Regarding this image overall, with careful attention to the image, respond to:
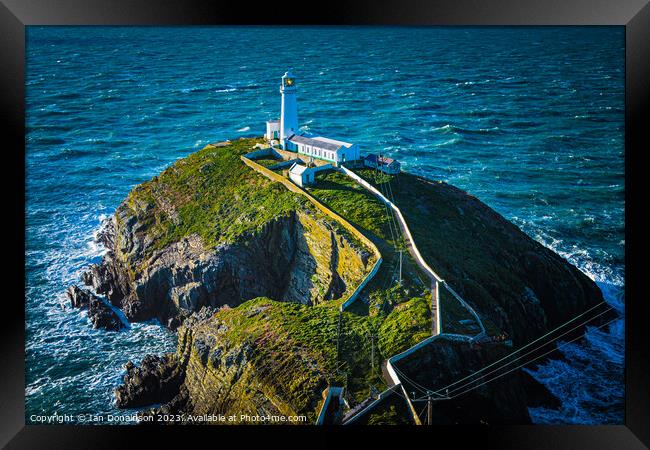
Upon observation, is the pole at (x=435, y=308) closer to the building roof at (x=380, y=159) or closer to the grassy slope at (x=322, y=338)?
the grassy slope at (x=322, y=338)

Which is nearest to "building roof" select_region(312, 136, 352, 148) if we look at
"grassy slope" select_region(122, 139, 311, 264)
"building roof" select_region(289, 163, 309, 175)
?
"building roof" select_region(289, 163, 309, 175)

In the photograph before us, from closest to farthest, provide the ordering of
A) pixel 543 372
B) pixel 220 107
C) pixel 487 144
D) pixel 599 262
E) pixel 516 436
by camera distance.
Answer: pixel 516 436 → pixel 543 372 → pixel 599 262 → pixel 487 144 → pixel 220 107

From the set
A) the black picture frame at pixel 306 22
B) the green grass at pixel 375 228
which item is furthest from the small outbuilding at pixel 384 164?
the black picture frame at pixel 306 22

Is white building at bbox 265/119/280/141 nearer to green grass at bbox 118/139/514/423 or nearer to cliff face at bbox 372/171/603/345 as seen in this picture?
green grass at bbox 118/139/514/423

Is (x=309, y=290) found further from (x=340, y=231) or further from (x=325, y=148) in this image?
(x=325, y=148)

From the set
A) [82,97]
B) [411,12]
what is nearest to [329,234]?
[411,12]
